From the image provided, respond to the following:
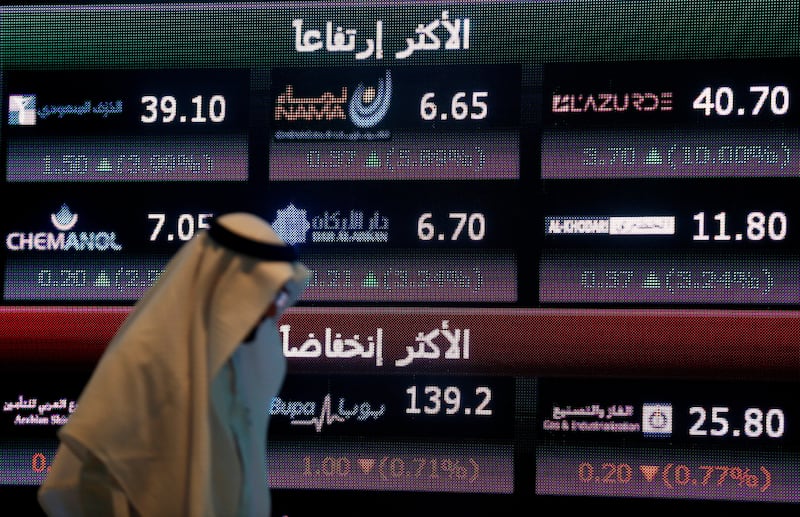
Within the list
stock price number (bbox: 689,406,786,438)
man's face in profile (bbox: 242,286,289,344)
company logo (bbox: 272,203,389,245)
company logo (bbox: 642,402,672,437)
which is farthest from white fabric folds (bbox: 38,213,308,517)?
stock price number (bbox: 689,406,786,438)

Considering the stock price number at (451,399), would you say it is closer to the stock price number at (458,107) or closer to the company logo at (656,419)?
the company logo at (656,419)

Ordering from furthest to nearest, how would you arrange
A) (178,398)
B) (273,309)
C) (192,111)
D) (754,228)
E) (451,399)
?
(192,111) < (451,399) < (754,228) < (273,309) < (178,398)

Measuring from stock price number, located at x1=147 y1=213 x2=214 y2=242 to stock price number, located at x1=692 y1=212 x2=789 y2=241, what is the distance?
235 cm

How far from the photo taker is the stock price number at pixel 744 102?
13.5 ft

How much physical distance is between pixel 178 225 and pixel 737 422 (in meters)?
2.82

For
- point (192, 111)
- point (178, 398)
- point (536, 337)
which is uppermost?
point (192, 111)

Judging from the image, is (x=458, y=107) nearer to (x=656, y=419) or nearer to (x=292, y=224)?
(x=292, y=224)

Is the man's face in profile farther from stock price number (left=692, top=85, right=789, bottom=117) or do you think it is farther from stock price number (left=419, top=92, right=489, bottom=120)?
stock price number (left=692, top=85, right=789, bottom=117)

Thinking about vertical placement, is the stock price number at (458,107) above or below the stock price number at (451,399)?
above

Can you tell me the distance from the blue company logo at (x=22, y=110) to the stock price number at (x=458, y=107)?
1918 millimetres

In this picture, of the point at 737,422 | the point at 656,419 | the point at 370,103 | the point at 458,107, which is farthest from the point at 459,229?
the point at 737,422

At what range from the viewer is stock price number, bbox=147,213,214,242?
14.1 ft

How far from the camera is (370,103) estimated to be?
427 cm

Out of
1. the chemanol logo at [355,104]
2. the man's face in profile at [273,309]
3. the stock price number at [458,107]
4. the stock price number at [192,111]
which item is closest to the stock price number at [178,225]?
the stock price number at [192,111]
